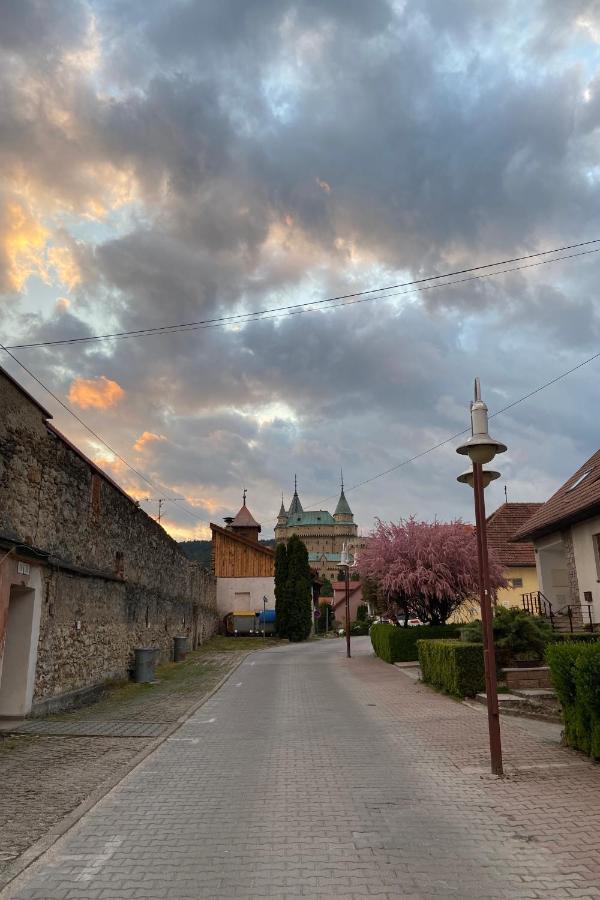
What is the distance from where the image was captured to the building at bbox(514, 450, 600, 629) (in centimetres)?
1841

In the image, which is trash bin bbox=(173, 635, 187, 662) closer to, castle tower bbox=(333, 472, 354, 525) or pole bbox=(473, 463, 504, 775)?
pole bbox=(473, 463, 504, 775)

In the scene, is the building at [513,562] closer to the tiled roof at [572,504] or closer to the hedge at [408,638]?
the tiled roof at [572,504]

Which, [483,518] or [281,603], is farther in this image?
[281,603]

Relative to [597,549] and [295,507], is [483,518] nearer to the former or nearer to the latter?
[597,549]

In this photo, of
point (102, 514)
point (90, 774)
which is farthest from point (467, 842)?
point (102, 514)

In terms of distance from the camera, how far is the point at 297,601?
43.2 meters

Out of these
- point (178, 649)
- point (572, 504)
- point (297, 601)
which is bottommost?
point (178, 649)

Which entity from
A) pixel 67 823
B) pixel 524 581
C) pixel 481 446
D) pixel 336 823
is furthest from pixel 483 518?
pixel 524 581

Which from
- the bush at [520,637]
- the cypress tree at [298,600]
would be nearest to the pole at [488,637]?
the bush at [520,637]

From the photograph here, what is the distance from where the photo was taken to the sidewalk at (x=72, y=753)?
19.0 feet

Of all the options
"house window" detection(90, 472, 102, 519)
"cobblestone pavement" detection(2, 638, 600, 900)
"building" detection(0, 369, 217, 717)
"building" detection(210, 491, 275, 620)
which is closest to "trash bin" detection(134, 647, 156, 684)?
"building" detection(0, 369, 217, 717)

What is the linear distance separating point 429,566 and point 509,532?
10.5m

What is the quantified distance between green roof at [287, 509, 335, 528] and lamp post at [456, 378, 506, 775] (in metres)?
149

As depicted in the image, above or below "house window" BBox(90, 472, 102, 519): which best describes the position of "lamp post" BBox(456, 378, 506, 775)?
below
